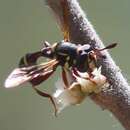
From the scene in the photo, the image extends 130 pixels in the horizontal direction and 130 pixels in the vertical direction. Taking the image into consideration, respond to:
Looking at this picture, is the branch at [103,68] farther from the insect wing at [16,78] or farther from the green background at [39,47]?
the green background at [39,47]

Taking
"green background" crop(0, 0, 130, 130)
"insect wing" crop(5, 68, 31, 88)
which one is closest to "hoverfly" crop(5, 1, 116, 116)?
"insect wing" crop(5, 68, 31, 88)

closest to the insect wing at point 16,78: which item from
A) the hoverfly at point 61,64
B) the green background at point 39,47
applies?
the hoverfly at point 61,64

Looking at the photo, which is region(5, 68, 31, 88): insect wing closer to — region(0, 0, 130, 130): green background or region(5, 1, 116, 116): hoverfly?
region(5, 1, 116, 116): hoverfly

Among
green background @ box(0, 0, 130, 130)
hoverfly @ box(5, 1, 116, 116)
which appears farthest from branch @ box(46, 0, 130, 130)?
green background @ box(0, 0, 130, 130)

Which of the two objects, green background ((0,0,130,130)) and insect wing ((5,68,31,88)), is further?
green background ((0,0,130,130))

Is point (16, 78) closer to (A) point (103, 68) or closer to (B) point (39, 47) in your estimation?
(A) point (103, 68)

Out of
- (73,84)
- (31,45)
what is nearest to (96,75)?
(73,84)
